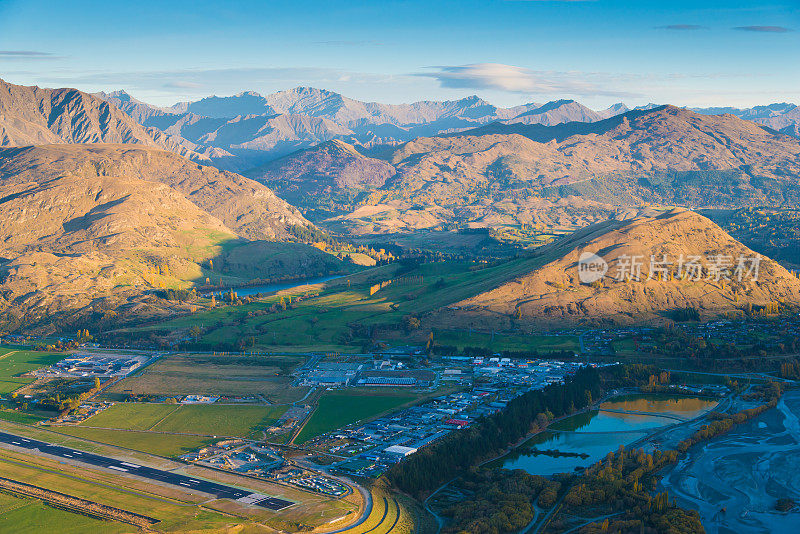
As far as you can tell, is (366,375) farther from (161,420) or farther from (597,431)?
(597,431)

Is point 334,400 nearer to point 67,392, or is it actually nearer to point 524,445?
point 524,445

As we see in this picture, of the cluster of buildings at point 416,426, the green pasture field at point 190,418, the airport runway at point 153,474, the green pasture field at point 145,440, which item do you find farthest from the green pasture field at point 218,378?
the airport runway at point 153,474

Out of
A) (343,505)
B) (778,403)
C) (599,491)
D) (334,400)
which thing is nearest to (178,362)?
(334,400)

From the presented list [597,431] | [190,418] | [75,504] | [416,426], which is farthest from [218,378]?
[597,431]

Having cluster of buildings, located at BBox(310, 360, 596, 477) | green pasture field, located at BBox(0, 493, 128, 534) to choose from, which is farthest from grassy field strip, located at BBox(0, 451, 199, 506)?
cluster of buildings, located at BBox(310, 360, 596, 477)

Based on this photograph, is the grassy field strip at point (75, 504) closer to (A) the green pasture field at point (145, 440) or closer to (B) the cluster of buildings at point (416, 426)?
(A) the green pasture field at point (145, 440)
